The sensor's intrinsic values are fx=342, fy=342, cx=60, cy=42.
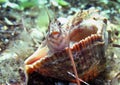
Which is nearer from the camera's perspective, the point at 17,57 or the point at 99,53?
the point at 99,53

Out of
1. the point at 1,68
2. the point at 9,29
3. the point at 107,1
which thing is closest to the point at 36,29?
the point at 9,29

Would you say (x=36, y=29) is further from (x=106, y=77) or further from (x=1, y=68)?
(x=106, y=77)

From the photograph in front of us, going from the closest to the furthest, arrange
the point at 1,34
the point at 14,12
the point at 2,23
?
the point at 1,34 → the point at 2,23 → the point at 14,12

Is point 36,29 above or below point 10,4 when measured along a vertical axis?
below

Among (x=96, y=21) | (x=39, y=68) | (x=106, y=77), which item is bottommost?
(x=106, y=77)
